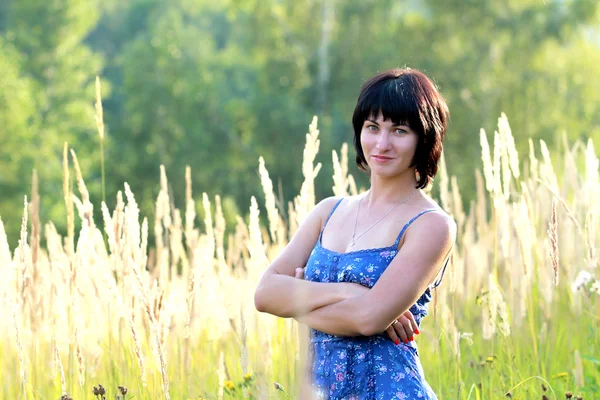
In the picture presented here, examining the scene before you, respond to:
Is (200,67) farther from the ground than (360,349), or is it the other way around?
(200,67)

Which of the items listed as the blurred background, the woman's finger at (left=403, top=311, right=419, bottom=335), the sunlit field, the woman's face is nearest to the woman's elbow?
the woman's finger at (left=403, top=311, right=419, bottom=335)

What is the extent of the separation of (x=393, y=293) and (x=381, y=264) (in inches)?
4.8

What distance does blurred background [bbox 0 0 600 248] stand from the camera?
63.7 feet

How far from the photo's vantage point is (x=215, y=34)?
3142cm

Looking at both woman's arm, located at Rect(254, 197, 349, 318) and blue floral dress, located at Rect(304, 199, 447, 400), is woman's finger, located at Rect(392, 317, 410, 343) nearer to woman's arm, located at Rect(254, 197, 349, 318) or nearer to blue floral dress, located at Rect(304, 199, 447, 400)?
blue floral dress, located at Rect(304, 199, 447, 400)

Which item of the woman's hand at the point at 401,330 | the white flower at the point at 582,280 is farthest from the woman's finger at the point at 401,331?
the white flower at the point at 582,280

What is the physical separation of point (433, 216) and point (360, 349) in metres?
0.39

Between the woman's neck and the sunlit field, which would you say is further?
the sunlit field

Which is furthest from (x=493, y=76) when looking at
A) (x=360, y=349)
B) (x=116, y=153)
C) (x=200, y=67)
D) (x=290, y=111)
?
(x=360, y=349)

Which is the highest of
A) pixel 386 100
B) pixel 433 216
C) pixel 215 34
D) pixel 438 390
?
pixel 215 34

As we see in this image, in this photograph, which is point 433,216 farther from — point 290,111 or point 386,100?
point 290,111

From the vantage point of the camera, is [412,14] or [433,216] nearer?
[433,216]

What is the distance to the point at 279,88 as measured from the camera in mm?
20875

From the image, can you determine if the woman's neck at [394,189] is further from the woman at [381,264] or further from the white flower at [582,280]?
the white flower at [582,280]
